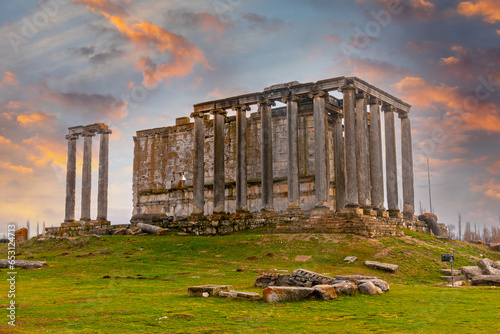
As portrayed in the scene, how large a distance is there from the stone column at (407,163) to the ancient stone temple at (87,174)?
27.0m

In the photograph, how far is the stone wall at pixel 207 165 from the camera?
41.0 meters

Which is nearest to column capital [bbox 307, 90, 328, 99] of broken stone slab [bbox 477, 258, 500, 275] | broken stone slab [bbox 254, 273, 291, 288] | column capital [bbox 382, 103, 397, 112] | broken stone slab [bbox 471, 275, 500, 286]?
column capital [bbox 382, 103, 397, 112]

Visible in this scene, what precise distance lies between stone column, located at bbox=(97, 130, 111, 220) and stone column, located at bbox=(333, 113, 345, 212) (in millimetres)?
22252

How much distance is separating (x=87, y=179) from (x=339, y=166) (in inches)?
947

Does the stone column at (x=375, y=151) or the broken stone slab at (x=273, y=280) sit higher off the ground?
the stone column at (x=375, y=151)

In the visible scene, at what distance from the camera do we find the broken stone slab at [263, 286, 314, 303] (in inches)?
508

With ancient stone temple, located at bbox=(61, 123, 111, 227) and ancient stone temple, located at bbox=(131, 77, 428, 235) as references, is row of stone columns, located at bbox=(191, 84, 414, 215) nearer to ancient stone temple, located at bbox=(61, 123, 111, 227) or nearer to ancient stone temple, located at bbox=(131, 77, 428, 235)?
ancient stone temple, located at bbox=(131, 77, 428, 235)

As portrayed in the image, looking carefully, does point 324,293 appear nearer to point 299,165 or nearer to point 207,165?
point 299,165

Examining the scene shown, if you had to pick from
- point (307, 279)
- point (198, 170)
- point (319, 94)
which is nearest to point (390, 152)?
point (319, 94)

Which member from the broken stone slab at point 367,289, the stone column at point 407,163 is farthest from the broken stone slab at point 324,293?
the stone column at point 407,163

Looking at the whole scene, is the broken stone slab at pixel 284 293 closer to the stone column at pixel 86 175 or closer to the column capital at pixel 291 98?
the column capital at pixel 291 98

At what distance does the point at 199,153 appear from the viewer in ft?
133

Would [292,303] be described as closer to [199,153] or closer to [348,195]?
[348,195]

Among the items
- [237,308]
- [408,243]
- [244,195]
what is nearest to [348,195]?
[408,243]
